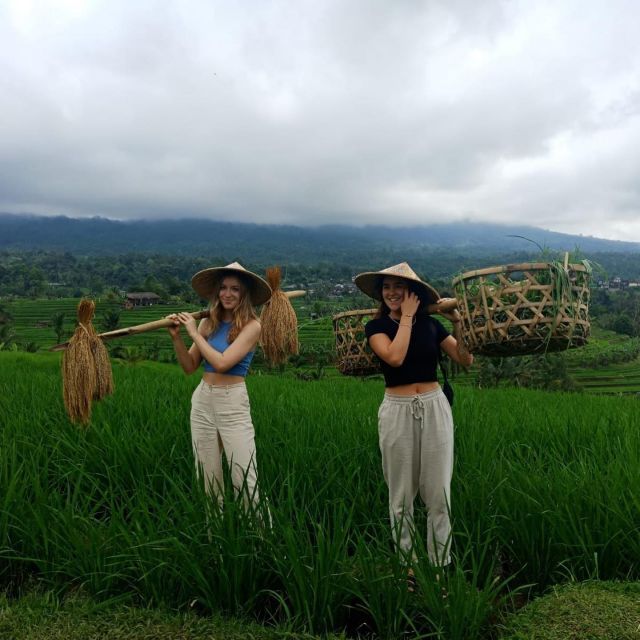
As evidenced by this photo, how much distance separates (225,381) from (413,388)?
3.25 ft

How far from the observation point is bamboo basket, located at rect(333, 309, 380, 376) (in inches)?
157

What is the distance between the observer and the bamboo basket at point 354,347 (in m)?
4.00

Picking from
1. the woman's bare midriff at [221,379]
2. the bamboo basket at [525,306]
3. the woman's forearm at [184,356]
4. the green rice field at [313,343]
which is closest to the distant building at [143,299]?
the green rice field at [313,343]

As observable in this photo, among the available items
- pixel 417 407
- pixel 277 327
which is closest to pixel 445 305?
pixel 417 407

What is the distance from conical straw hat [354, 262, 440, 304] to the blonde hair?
2.07 ft

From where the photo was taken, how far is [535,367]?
39062 mm

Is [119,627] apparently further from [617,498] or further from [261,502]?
[617,498]

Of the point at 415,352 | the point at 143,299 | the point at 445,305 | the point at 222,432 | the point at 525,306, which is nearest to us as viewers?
the point at 525,306

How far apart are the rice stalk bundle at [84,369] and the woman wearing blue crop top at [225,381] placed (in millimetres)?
467

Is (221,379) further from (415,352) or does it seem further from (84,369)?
(415,352)

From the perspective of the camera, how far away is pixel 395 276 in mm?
2572

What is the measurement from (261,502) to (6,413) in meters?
3.48

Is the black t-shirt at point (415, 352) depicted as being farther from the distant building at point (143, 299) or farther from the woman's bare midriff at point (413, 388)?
the distant building at point (143, 299)

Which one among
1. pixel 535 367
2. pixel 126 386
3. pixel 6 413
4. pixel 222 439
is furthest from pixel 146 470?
pixel 535 367
